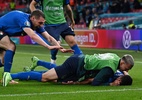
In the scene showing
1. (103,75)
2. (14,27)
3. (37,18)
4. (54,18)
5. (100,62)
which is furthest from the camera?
(54,18)

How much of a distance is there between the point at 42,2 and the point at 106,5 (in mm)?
20900

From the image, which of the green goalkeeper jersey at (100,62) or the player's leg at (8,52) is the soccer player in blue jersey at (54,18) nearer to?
the player's leg at (8,52)

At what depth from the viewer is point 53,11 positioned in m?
12.4

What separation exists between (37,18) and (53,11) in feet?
10.9

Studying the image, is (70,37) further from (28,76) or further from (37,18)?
(28,76)

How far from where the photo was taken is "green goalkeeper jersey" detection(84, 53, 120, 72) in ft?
29.4

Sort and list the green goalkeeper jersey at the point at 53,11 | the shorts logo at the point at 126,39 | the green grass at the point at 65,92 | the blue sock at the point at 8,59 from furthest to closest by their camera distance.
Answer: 1. the shorts logo at the point at 126,39
2. the green goalkeeper jersey at the point at 53,11
3. the blue sock at the point at 8,59
4. the green grass at the point at 65,92

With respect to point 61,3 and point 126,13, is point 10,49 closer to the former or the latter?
point 61,3

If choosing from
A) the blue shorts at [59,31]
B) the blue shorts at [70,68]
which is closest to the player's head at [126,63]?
the blue shorts at [70,68]

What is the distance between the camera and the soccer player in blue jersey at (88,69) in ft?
29.2

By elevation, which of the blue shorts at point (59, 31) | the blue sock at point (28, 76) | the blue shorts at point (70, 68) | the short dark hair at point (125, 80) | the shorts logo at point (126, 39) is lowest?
the shorts logo at point (126, 39)

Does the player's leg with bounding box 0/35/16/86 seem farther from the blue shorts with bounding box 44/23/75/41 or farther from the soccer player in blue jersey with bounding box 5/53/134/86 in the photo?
the blue shorts with bounding box 44/23/75/41

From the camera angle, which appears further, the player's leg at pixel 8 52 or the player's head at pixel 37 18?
the player's leg at pixel 8 52

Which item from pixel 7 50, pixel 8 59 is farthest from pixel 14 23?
pixel 8 59
